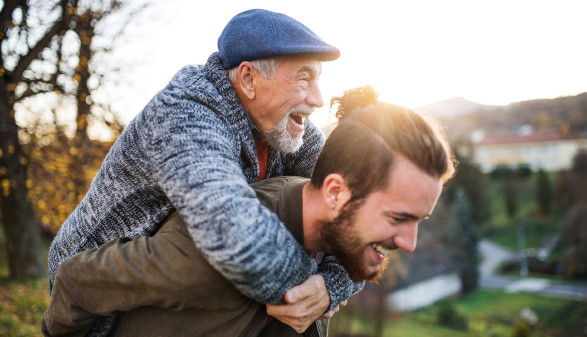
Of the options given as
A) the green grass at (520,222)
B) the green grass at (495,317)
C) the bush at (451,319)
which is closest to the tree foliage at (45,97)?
the green grass at (495,317)

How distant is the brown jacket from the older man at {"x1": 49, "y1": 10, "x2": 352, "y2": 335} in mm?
123

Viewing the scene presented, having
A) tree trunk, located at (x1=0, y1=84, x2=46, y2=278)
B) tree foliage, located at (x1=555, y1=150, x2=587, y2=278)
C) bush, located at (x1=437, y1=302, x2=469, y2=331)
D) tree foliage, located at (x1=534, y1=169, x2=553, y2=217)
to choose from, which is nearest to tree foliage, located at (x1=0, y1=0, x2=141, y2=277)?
tree trunk, located at (x1=0, y1=84, x2=46, y2=278)

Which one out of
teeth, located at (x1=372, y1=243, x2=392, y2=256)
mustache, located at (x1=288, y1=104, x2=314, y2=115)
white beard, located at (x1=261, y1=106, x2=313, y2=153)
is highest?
mustache, located at (x1=288, y1=104, x2=314, y2=115)

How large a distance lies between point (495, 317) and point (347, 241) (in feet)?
149

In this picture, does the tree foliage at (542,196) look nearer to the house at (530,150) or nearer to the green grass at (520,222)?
the green grass at (520,222)

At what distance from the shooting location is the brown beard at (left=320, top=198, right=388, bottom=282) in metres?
1.79

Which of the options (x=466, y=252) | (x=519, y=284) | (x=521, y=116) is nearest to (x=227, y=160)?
(x=466, y=252)

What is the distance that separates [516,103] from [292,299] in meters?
114

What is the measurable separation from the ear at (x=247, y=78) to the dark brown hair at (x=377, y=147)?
0.58 m

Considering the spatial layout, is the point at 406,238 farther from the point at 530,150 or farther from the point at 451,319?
the point at 530,150

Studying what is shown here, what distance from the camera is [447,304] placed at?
39469 millimetres

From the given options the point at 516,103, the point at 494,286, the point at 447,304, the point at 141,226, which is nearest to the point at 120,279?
the point at 141,226

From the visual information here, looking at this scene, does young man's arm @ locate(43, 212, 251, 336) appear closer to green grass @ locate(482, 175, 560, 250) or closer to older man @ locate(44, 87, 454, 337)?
older man @ locate(44, 87, 454, 337)

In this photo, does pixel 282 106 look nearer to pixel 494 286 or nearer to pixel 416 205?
pixel 416 205
